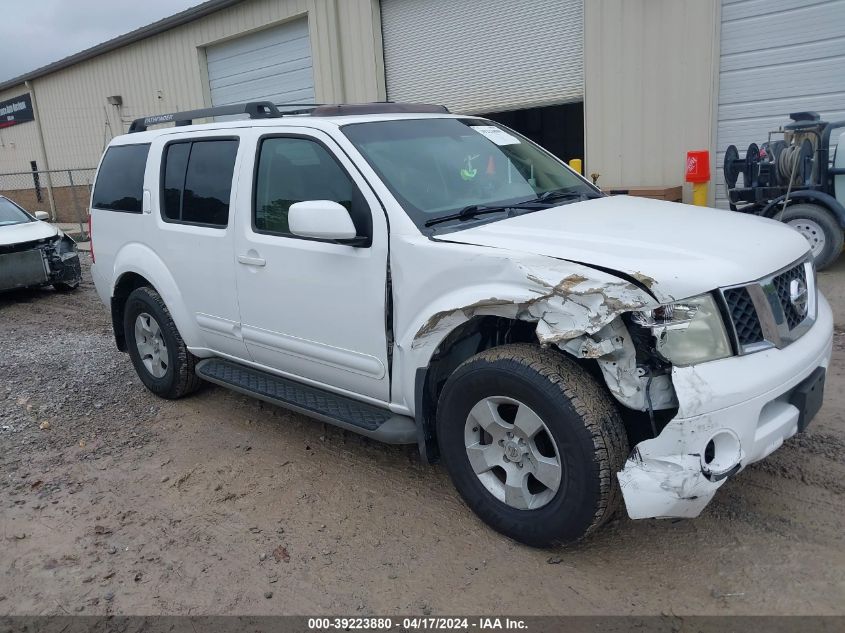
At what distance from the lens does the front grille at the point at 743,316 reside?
2781 millimetres

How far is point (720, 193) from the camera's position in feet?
31.9

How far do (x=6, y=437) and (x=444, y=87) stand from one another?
9.90 metres

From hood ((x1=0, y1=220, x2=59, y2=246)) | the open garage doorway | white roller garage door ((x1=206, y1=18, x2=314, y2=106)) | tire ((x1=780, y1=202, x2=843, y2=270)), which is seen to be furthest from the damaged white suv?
the open garage doorway

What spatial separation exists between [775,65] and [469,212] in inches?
290

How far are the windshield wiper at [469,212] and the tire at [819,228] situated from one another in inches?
205

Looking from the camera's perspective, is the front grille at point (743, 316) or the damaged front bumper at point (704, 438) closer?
the damaged front bumper at point (704, 438)

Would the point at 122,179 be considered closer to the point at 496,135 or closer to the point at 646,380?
the point at 496,135

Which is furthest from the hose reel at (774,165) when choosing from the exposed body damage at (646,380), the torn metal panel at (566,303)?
the torn metal panel at (566,303)

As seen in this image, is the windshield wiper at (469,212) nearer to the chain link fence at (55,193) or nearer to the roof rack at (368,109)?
the roof rack at (368,109)

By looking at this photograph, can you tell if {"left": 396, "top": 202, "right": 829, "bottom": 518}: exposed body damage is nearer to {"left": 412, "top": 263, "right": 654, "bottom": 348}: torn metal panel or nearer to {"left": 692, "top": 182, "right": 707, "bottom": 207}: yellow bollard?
{"left": 412, "top": 263, "right": 654, "bottom": 348}: torn metal panel

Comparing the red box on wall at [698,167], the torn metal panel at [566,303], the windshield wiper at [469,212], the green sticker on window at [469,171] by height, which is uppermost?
the green sticker on window at [469,171]

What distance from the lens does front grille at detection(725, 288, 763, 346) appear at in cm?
278

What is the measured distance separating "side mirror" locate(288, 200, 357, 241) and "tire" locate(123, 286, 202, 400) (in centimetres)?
200

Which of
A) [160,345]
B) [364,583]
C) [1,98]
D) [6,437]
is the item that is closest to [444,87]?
[160,345]
